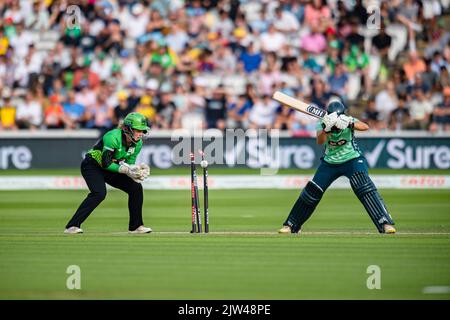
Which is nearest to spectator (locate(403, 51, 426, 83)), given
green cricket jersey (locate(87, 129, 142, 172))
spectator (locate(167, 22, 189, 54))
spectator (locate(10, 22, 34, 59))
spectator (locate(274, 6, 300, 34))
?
spectator (locate(274, 6, 300, 34))

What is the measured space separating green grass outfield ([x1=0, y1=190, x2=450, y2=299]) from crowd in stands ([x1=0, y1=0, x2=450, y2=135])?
267 inches

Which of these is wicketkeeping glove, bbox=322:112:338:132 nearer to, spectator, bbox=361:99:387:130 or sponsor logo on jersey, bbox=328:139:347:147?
sponsor logo on jersey, bbox=328:139:347:147

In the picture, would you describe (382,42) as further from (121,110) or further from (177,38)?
(121,110)

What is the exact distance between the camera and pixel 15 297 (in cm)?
930

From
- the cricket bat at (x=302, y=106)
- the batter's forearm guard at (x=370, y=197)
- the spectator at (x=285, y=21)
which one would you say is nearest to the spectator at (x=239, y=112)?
the spectator at (x=285, y=21)

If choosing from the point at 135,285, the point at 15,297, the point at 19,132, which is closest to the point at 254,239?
the point at 135,285

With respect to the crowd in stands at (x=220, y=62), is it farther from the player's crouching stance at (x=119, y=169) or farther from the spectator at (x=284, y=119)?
the player's crouching stance at (x=119, y=169)

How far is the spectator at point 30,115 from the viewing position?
24.6 meters

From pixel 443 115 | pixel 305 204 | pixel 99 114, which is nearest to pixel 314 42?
pixel 443 115

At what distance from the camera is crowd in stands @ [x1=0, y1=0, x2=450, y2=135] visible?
2425 centimetres

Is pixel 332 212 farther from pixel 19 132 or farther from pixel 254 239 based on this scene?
pixel 19 132
